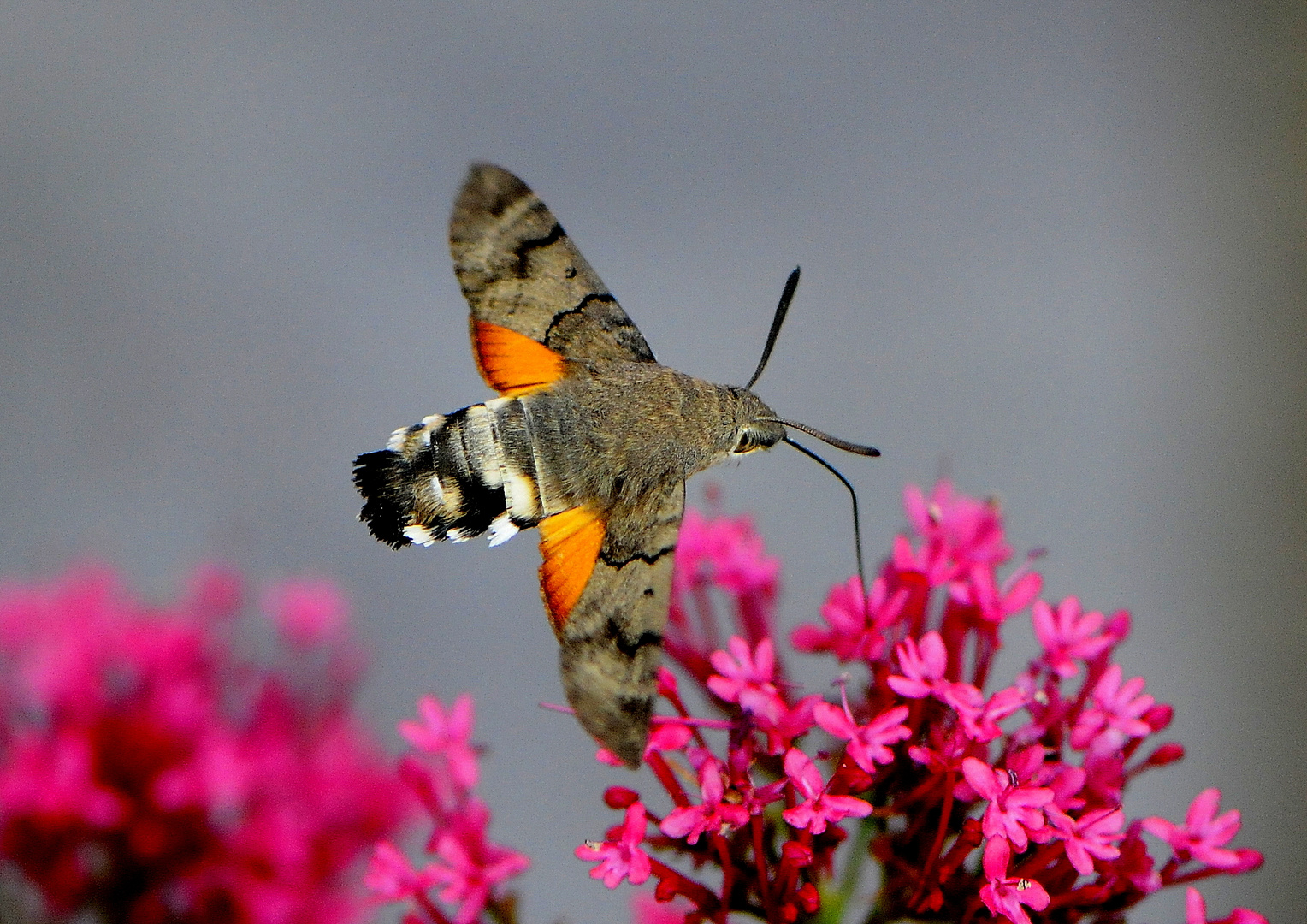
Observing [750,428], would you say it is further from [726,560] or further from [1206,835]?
[1206,835]

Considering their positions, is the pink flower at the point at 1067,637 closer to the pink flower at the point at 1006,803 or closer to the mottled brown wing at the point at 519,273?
the pink flower at the point at 1006,803

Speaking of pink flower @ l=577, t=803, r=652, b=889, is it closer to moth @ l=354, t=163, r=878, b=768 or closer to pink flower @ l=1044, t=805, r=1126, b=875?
moth @ l=354, t=163, r=878, b=768

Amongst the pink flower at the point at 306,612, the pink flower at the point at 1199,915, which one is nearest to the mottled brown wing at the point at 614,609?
the pink flower at the point at 1199,915

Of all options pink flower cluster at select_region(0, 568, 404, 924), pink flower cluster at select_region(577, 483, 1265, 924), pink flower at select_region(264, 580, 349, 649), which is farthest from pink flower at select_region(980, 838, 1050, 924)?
pink flower at select_region(264, 580, 349, 649)

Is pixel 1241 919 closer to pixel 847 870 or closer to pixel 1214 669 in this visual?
pixel 847 870

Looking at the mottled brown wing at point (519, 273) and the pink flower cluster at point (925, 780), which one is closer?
the pink flower cluster at point (925, 780)

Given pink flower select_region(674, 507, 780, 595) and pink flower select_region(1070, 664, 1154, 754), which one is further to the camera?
pink flower select_region(674, 507, 780, 595)

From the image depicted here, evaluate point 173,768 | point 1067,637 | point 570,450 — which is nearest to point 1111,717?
point 1067,637
